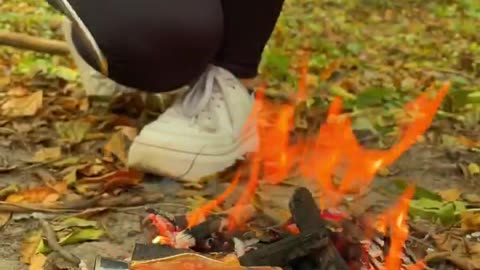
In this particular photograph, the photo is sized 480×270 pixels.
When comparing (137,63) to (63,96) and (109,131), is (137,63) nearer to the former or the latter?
(109,131)

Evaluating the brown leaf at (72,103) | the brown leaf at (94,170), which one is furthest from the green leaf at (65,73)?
the brown leaf at (94,170)

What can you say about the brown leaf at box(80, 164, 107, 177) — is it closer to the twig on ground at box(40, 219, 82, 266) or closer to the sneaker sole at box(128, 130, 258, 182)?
the sneaker sole at box(128, 130, 258, 182)

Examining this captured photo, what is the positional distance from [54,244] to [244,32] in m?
0.63

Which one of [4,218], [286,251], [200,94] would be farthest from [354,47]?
[286,251]

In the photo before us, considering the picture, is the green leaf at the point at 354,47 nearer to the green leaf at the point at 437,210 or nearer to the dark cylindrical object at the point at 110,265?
the green leaf at the point at 437,210

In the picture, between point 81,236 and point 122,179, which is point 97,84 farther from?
point 81,236

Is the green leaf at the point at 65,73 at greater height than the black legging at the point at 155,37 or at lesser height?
lesser

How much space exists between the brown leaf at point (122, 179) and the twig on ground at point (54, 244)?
0.20 meters

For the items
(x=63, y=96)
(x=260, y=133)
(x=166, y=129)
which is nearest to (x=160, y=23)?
(x=166, y=129)

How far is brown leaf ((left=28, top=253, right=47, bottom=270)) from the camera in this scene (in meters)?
1.21

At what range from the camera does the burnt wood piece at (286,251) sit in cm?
104

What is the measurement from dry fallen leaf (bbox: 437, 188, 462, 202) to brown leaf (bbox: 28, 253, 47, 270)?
73cm

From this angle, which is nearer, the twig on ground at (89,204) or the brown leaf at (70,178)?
the twig on ground at (89,204)

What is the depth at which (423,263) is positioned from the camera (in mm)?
1230
